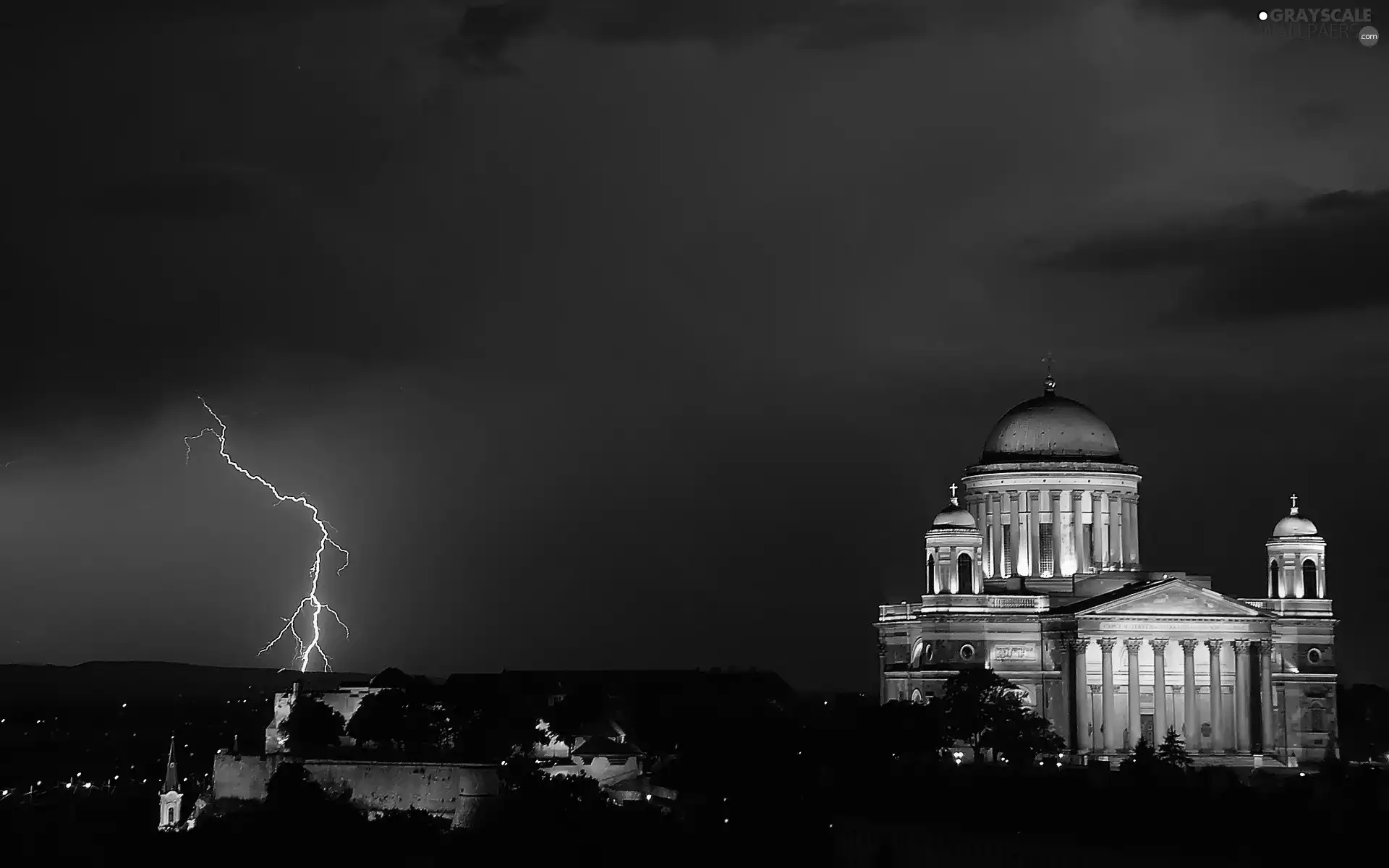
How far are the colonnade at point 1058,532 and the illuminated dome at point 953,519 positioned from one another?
4191 mm

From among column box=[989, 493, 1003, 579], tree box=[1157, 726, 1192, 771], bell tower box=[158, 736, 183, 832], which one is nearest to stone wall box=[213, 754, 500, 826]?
bell tower box=[158, 736, 183, 832]

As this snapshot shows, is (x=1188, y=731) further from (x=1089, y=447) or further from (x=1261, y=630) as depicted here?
(x=1089, y=447)

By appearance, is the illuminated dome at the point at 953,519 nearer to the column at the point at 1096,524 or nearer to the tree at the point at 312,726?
the column at the point at 1096,524

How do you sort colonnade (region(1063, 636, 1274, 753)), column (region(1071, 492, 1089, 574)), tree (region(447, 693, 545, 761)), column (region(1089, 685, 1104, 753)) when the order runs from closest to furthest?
colonnade (region(1063, 636, 1274, 753)) → column (region(1089, 685, 1104, 753)) → tree (region(447, 693, 545, 761)) → column (region(1071, 492, 1089, 574))

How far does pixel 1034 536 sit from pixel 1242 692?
1235 cm

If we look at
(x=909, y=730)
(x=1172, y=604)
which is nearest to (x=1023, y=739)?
(x=909, y=730)

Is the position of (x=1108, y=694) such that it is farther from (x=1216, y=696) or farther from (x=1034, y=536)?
(x=1034, y=536)

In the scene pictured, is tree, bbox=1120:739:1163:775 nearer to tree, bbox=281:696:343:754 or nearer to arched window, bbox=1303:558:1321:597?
arched window, bbox=1303:558:1321:597

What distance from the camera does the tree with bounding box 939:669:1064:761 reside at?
107938 mm

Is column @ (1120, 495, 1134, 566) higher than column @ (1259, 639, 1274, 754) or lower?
higher

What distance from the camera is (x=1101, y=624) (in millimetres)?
112438

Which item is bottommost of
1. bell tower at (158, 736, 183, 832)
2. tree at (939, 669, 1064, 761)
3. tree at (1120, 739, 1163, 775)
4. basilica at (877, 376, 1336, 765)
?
bell tower at (158, 736, 183, 832)

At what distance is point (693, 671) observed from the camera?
6531 inches

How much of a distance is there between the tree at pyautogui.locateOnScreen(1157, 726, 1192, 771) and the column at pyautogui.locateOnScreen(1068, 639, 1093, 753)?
3364 mm
